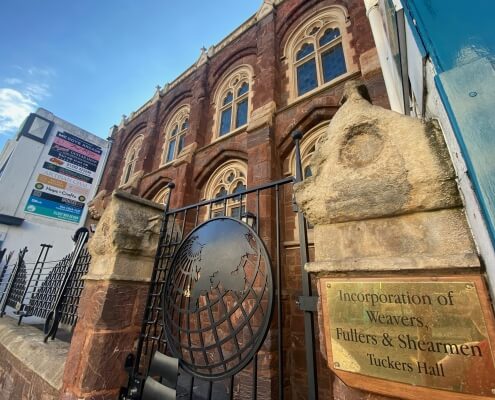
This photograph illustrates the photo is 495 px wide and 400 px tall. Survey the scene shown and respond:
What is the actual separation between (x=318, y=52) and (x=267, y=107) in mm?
2144

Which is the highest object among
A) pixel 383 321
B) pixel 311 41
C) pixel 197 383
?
pixel 311 41

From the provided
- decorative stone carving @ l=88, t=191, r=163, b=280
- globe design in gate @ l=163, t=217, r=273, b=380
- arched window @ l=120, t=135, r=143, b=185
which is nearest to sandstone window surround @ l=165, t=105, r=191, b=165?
arched window @ l=120, t=135, r=143, b=185

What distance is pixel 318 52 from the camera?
20.2 ft

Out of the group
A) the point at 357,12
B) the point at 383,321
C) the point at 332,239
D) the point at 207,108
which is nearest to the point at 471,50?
the point at 332,239

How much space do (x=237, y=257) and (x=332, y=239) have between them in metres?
0.73

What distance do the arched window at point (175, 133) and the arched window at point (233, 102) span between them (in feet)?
5.78

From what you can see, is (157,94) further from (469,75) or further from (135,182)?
(469,75)

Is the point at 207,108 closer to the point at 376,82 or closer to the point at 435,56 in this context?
the point at 376,82

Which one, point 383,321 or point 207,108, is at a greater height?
point 207,108

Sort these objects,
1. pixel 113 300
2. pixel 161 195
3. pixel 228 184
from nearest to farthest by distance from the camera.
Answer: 1. pixel 113 300
2. pixel 228 184
3. pixel 161 195

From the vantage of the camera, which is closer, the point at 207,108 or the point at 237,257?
the point at 237,257

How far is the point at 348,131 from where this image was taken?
112cm

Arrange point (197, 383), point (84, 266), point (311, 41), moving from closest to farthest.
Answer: point (84, 266), point (197, 383), point (311, 41)

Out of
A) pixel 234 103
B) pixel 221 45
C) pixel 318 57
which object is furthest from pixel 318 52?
pixel 221 45
